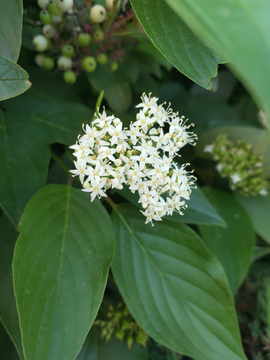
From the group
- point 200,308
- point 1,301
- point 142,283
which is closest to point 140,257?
point 142,283

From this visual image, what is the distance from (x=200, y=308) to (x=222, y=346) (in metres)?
0.09

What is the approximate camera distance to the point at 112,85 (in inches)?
29.0

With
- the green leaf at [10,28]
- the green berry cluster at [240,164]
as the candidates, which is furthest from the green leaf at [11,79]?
the green berry cluster at [240,164]

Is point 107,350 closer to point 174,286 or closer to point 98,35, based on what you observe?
point 174,286

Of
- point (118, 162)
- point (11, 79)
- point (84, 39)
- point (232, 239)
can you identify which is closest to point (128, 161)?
point (118, 162)

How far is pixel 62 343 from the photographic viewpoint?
0.47 metres

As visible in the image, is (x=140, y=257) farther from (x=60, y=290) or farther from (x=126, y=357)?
(x=126, y=357)

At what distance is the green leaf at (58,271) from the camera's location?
465 millimetres

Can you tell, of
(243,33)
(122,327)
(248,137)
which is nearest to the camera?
(243,33)

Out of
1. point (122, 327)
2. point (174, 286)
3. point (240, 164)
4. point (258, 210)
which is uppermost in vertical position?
point (240, 164)

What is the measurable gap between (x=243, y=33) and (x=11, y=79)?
359 millimetres

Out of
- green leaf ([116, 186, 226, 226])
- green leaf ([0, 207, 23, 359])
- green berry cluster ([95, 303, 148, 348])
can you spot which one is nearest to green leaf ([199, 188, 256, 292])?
green leaf ([116, 186, 226, 226])

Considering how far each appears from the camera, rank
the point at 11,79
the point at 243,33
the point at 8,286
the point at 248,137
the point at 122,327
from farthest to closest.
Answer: the point at 248,137
the point at 122,327
the point at 8,286
the point at 11,79
the point at 243,33

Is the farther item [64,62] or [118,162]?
[64,62]
